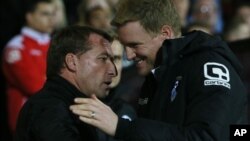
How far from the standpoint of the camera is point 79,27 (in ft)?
13.9

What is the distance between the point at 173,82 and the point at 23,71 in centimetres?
372

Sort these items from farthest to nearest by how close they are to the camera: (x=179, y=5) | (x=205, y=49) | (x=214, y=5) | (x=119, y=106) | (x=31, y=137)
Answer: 1. (x=214, y=5)
2. (x=179, y=5)
3. (x=119, y=106)
4. (x=31, y=137)
5. (x=205, y=49)

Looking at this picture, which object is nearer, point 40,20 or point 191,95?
point 191,95

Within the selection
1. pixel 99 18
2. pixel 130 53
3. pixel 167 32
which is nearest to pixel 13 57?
pixel 99 18

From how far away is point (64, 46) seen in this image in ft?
13.7

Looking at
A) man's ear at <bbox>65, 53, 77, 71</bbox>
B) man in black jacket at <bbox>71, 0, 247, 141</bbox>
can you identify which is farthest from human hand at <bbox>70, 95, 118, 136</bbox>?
man's ear at <bbox>65, 53, 77, 71</bbox>

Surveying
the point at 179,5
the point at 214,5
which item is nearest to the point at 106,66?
the point at 179,5

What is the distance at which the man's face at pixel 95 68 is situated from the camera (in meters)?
4.21

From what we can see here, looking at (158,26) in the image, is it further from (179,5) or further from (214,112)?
(179,5)

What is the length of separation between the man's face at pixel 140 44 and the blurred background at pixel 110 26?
228 cm

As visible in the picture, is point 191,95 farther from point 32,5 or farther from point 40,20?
point 32,5

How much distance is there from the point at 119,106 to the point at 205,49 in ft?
6.05

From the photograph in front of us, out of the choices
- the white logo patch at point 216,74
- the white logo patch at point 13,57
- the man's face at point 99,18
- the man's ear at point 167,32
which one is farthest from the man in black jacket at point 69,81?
the man's face at point 99,18

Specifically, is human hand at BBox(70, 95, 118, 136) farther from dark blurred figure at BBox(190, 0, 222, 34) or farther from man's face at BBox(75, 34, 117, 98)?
dark blurred figure at BBox(190, 0, 222, 34)
